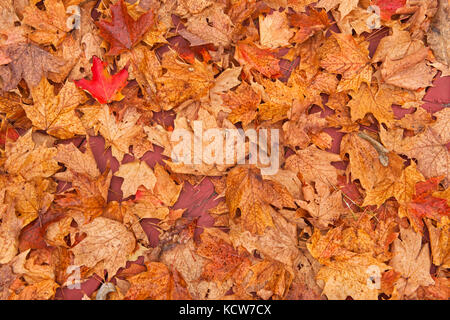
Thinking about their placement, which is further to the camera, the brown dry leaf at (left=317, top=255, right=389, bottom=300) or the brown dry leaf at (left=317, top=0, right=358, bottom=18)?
the brown dry leaf at (left=317, top=0, right=358, bottom=18)

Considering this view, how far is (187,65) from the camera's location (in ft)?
4.18

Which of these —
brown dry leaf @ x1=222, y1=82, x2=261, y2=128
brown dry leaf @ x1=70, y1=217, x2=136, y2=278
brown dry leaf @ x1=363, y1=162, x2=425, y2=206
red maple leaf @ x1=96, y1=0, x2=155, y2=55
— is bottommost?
brown dry leaf @ x1=70, y1=217, x2=136, y2=278

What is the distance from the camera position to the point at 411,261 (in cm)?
Answer: 122

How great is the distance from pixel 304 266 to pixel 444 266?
19.3 inches

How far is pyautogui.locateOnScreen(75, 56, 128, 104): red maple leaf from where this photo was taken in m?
1.27

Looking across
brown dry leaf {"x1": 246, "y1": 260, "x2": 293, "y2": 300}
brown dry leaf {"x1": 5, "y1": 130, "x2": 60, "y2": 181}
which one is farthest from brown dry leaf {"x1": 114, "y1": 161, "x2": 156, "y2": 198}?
brown dry leaf {"x1": 246, "y1": 260, "x2": 293, "y2": 300}

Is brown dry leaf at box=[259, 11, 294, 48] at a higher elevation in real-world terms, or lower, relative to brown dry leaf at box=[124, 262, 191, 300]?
higher

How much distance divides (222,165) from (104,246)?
49cm

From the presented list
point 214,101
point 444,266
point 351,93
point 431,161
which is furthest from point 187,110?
point 444,266

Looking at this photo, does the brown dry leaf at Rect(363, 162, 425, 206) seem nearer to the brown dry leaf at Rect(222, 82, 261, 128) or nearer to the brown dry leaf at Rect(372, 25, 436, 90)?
the brown dry leaf at Rect(372, 25, 436, 90)

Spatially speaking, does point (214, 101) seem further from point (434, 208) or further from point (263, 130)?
point (434, 208)

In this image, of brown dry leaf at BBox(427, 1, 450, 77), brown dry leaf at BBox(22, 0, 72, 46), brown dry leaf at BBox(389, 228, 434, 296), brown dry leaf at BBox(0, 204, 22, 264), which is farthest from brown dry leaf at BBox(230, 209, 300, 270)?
brown dry leaf at BBox(22, 0, 72, 46)

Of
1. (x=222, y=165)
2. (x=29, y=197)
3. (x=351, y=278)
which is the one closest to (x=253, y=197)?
(x=222, y=165)

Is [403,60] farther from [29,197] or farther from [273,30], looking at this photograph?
[29,197]
